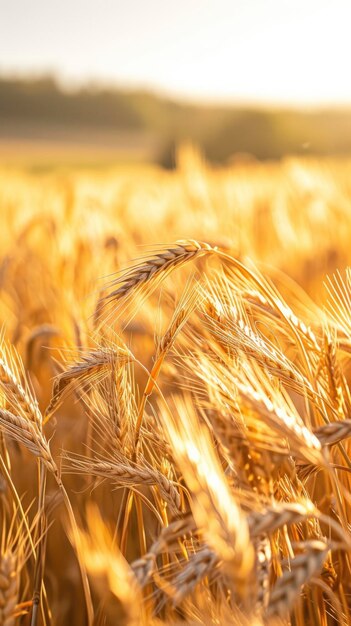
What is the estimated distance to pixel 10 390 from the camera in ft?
3.45

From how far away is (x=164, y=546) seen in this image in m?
0.78

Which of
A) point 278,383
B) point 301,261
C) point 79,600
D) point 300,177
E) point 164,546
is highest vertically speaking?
point 300,177

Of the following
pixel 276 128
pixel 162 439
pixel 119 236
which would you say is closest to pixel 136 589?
pixel 162 439

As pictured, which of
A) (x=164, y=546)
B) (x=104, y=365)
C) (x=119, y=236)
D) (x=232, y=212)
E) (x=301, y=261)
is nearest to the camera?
(x=164, y=546)

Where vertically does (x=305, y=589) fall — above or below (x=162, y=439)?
below

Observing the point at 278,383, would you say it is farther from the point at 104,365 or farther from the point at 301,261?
the point at 301,261

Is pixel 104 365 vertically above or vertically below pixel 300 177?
below

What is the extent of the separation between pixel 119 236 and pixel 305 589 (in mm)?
1684

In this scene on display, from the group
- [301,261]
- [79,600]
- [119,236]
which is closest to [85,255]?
[119,236]

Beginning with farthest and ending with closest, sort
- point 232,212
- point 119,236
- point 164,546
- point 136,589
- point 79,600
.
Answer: point 232,212 < point 119,236 < point 79,600 < point 164,546 < point 136,589

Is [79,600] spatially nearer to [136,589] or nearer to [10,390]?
[10,390]

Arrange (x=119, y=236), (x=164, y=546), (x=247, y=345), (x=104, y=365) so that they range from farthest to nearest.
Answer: (x=119, y=236) < (x=104, y=365) < (x=247, y=345) < (x=164, y=546)

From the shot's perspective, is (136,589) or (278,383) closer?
(136,589)

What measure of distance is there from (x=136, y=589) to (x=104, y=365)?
1.59ft
